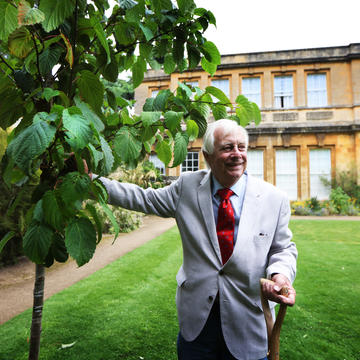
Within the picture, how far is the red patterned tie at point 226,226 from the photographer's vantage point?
193cm

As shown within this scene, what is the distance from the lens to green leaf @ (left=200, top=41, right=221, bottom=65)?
1.54 meters

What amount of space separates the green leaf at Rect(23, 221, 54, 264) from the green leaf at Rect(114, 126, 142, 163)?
1.45 feet

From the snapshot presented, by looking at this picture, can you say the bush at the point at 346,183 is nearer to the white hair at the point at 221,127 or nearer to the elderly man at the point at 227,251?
the elderly man at the point at 227,251

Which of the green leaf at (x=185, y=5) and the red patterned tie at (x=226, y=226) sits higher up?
the green leaf at (x=185, y=5)

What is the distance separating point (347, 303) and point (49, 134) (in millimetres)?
4674

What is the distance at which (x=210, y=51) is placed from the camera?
155 cm

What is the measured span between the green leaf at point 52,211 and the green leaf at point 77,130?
0.92 feet

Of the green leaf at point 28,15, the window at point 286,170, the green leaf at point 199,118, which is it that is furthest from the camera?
the window at point 286,170

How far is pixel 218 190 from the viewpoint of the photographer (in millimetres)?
2072

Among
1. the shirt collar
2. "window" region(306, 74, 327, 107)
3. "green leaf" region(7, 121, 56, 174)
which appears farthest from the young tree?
"window" region(306, 74, 327, 107)

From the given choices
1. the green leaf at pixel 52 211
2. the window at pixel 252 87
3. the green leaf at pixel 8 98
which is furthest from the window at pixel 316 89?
the green leaf at pixel 52 211

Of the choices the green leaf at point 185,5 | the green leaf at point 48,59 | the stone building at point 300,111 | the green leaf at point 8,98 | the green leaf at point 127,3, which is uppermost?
the stone building at point 300,111

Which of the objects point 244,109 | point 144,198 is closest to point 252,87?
point 144,198

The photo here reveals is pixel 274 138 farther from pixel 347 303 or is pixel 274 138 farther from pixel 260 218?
pixel 260 218
